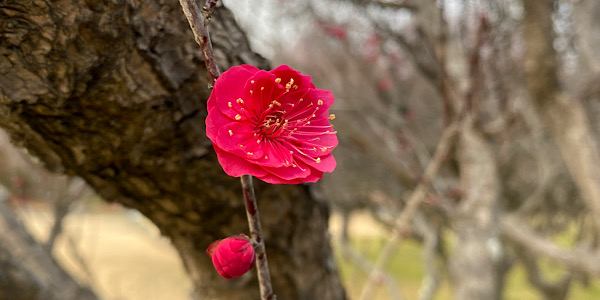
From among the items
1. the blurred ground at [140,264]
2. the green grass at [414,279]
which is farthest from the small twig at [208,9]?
the green grass at [414,279]

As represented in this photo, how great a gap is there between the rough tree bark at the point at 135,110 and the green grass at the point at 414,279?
20.3ft

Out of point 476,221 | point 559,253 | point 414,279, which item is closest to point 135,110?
point 476,221

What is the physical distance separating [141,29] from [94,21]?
74 millimetres

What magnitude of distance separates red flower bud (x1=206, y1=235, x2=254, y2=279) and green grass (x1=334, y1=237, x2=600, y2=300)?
6532 millimetres

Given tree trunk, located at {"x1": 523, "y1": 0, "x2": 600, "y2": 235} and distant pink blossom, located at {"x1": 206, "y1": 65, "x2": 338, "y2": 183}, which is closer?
distant pink blossom, located at {"x1": 206, "y1": 65, "x2": 338, "y2": 183}

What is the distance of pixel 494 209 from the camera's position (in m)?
2.11

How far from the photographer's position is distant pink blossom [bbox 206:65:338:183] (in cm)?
60

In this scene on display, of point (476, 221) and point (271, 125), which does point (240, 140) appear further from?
point (476, 221)

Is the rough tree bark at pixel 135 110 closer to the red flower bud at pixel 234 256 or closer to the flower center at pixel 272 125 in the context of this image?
the flower center at pixel 272 125

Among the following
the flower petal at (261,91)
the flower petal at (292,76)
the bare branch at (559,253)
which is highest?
the flower petal at (292,76)

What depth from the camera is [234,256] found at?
59cm

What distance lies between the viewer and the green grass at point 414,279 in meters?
8.64

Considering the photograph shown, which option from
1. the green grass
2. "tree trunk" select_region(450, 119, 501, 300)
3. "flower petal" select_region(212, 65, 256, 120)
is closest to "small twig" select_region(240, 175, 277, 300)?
"flower petal" select_region(212, 65, 256, 120)

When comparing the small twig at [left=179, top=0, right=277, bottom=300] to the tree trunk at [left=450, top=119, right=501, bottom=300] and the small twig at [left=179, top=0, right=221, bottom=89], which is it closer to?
the small twig at [left=179, top=0, right=221, bottom=89]
